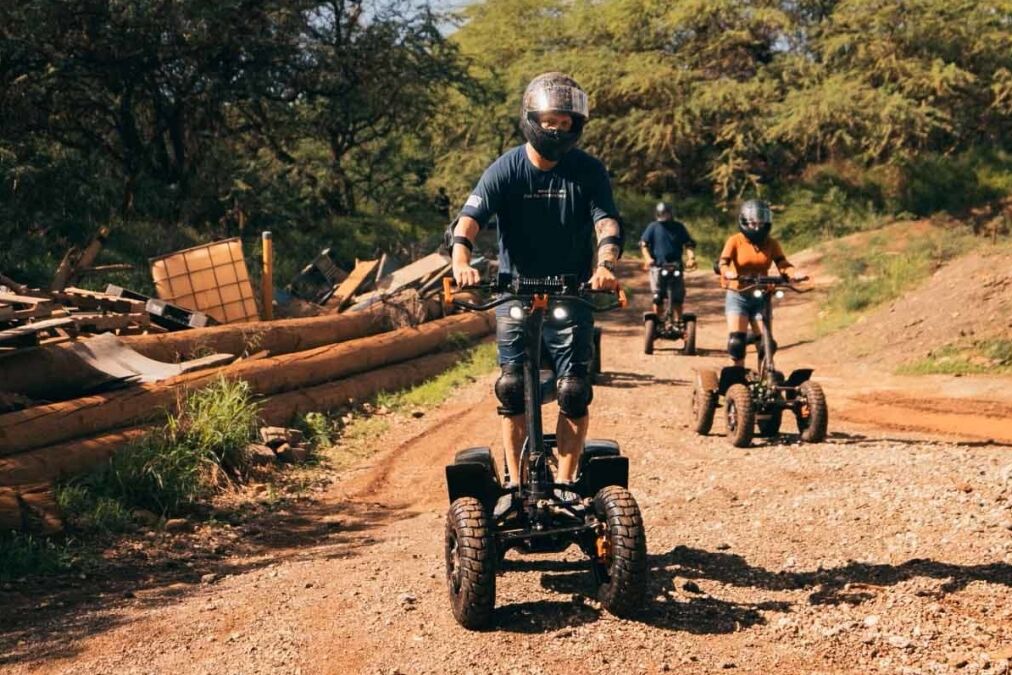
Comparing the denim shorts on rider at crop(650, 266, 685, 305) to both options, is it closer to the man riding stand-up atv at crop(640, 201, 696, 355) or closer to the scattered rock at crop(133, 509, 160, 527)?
the man riding stand-up atv at crop(640, 201, 696, 355)

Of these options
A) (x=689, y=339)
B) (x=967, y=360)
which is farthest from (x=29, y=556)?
(x=967, y=360)

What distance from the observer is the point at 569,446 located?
18.1 feet

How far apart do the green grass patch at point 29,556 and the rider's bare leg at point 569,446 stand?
3.38 meters

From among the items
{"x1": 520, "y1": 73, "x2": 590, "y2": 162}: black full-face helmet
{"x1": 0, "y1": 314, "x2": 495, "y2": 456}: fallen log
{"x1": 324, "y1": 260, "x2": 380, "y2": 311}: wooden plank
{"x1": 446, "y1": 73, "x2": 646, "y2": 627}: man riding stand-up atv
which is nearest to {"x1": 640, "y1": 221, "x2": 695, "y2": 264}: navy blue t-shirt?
{"x1": 0, "y1": 314, "x2": 495, "y2": 456}: fallen log

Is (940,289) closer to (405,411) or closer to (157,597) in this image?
(405,411)

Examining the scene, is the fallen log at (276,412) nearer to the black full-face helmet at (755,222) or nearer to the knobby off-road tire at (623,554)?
the knobby off-road tire at (623,554)

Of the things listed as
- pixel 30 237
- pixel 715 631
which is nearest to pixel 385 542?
pixel 715 631

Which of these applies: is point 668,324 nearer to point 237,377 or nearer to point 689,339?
point 689,339

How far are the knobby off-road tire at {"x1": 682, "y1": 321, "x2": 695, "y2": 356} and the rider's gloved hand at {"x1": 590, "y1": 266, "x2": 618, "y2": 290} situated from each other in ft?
38.8

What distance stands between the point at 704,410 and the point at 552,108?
5.41 metres

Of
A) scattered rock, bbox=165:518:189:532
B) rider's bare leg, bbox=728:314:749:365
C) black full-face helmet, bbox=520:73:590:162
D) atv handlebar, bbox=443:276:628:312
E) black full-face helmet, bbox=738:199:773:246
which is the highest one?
black full-face helmet, bbox=520:73:590:162

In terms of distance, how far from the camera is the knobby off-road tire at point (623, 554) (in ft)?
15.6

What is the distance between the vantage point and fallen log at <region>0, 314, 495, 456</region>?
26.2 feet

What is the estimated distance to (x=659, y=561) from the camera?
5.86 meters
